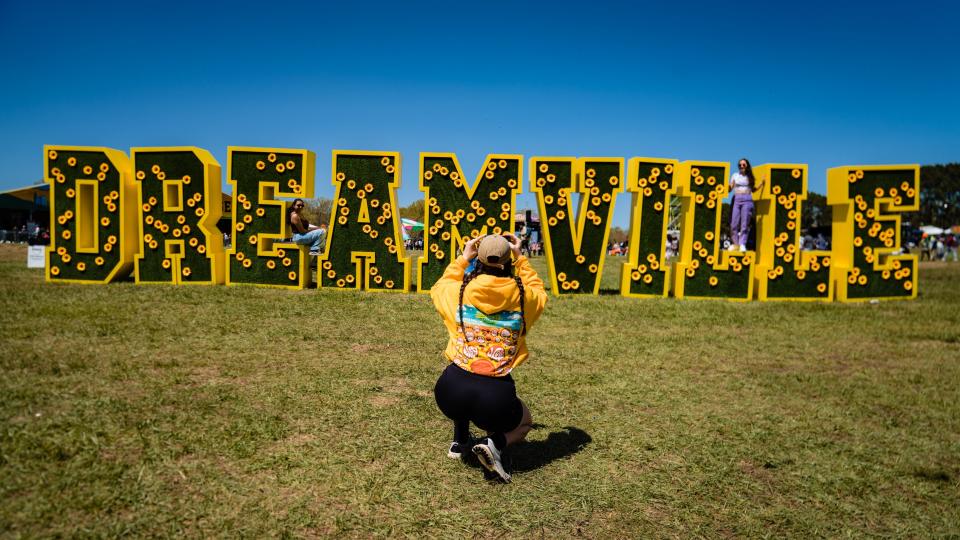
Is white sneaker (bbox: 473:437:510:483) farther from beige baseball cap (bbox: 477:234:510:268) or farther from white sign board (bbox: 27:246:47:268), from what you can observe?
white sign board (bbox: 27:246:47:268)

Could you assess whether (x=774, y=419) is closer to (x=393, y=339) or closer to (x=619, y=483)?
(x=619, y=483)

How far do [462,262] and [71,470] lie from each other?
2885 millimetres

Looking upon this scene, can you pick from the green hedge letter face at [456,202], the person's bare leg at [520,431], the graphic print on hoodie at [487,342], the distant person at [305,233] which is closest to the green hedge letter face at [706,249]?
the green hedge letter face at [456,202]

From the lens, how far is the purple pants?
1247cm

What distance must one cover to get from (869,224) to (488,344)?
11804 mm

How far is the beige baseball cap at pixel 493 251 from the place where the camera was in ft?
12.6

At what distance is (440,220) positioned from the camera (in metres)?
12.0

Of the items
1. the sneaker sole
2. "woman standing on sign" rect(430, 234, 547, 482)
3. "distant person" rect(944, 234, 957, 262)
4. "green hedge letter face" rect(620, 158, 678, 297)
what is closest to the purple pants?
"green hedge letter face" rect(620, 158, 678, 297)

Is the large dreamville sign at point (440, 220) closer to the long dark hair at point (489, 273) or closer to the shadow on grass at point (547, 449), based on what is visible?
the shadow on grass at point (547, 449)

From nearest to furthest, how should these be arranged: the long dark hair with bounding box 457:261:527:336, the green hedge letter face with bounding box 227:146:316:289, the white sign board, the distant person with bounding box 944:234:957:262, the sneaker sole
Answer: the sneaker sole
the long dark hair with bounding box 457:261:527:336
the green hedge letter face with bounding box 227:146:316:289
the white sign board
the distant person with bounding box 944:234:957:262

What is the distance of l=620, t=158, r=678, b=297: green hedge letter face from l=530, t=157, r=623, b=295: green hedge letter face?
0.47m

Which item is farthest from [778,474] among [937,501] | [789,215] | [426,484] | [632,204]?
[789,215]

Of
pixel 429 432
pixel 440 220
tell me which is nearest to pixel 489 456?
pixel 429 432

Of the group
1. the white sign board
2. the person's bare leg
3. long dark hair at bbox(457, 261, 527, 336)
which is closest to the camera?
long dark hair at bbox(457, 261, 527, 336)
